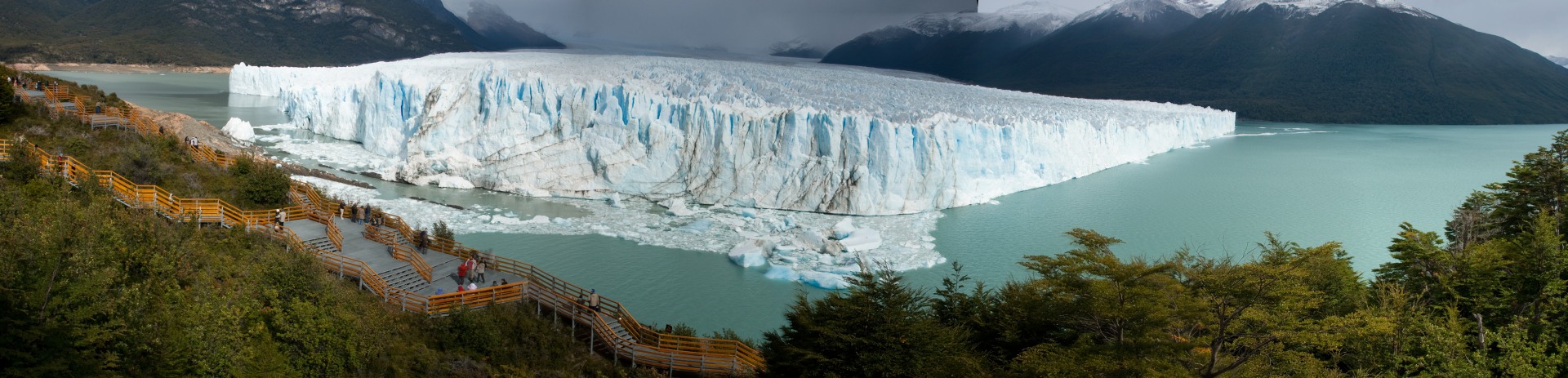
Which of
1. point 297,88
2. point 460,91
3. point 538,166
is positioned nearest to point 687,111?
point 538,166

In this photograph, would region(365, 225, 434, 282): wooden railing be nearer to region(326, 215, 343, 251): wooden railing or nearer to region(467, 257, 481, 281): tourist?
region(326, 215, 343, 251): wooden railing

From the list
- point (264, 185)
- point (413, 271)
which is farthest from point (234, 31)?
point (413, 271)

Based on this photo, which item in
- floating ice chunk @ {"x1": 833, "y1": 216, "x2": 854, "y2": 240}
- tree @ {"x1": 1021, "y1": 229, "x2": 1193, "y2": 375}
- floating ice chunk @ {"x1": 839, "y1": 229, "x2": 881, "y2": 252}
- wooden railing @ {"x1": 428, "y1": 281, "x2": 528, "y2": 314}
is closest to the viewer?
tree @ {"x1": 1021, "y1": 229, "x2": 1193, "y2": 375}

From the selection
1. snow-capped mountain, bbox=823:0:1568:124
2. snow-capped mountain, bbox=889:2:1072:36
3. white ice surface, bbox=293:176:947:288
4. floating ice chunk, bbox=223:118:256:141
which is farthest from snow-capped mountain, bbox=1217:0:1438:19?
floating ice chunk, bbox=223:118:256:141

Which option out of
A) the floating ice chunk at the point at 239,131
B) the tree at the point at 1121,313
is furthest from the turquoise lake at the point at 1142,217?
the tree at the point at 1121,313

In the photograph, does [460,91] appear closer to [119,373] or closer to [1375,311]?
[119,373]

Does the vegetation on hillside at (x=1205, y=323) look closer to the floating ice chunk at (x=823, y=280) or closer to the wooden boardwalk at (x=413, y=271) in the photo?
the wooden boardwalk at (x=413, y=271)
